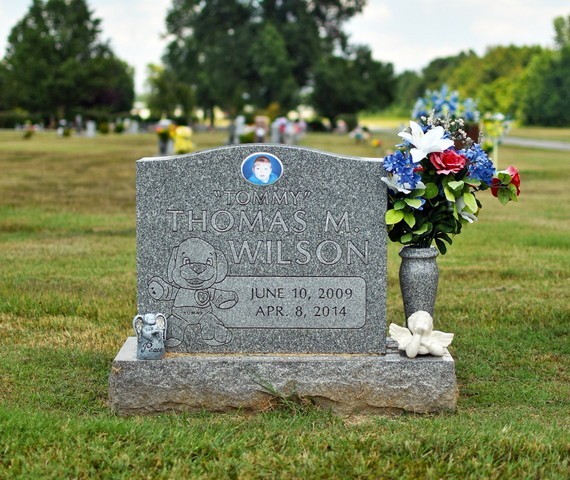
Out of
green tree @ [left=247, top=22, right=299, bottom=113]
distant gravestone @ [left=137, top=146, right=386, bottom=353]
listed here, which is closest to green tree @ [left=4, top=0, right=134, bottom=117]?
green tree @ [left=247, top=22, right=299, bottom=113]

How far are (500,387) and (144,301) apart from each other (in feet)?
7.12

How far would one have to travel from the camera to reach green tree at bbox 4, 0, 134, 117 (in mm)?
83312

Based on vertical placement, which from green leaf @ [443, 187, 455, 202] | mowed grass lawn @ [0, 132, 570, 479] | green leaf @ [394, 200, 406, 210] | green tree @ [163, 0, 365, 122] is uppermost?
green tree @ [163, 0, 365, 122]

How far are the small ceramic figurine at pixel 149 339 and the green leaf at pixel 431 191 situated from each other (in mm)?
1674

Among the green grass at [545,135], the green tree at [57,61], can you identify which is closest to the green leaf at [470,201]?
the green grass at [545,135]

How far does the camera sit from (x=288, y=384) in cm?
529

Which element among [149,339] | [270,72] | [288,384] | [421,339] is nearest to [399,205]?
[421,339]

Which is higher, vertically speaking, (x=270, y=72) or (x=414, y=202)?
(x=270, y=72)

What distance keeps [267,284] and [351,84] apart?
6408 centimetres

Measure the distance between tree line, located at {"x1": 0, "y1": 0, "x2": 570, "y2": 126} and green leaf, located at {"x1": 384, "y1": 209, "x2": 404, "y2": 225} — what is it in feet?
177

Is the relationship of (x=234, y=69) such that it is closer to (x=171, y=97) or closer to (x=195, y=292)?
(x=171, y=97)

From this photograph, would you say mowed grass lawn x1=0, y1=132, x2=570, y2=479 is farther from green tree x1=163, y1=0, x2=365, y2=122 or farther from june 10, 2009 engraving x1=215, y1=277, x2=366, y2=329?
green tree x1=163, y1=0, x2=365, y2=122

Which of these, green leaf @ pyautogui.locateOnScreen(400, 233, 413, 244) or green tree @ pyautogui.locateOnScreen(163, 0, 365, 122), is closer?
green leaf @ pyautogui.locateOnScreen(400, 233, 413, 244)

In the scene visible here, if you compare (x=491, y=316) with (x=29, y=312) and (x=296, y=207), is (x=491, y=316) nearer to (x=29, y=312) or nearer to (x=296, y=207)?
(x=296, y=207)
